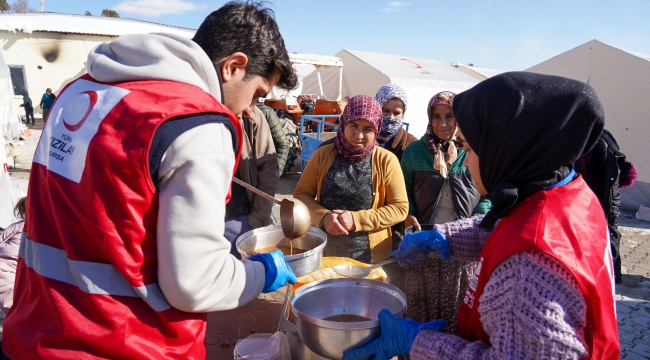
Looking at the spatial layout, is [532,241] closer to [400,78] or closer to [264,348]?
[264,348]

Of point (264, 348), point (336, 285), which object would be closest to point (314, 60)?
point (336, 285)

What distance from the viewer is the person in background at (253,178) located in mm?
3150

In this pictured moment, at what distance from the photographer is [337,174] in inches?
117

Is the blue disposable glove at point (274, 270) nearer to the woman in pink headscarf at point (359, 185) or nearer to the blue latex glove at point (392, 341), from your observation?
the blue latex glove at point (392, 341)

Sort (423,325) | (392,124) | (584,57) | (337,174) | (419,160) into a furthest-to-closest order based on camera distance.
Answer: (584,57) < (392,124) < (419,160) < (337,174) < (423,325)

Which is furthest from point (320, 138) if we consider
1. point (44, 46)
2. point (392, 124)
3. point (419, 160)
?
point (44, 46)

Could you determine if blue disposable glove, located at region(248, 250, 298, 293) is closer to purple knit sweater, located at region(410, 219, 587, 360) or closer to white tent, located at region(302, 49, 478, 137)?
purple knit sweater, located at region(410, 219, 587, 360)

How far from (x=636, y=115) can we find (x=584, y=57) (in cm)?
154

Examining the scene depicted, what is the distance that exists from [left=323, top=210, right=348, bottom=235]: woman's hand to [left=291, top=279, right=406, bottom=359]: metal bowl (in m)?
0.93

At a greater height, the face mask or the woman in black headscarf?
the woman in black headscarf

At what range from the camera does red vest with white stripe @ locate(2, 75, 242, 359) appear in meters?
0.97

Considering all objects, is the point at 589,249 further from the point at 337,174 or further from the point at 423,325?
the point at 337,174

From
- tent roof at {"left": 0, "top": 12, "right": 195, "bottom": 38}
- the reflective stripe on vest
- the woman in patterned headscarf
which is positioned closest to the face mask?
the woman in patterned headscarf

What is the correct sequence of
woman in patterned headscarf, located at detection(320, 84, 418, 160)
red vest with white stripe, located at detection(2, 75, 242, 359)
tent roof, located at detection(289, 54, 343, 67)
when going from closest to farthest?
red vest with white stripe, located at detection(2, 75, 242, 359), woman in patterned headscarf, located at detection(320, 84, 418, 160), tent roof, located at detection(289, 54, 343, 67)
